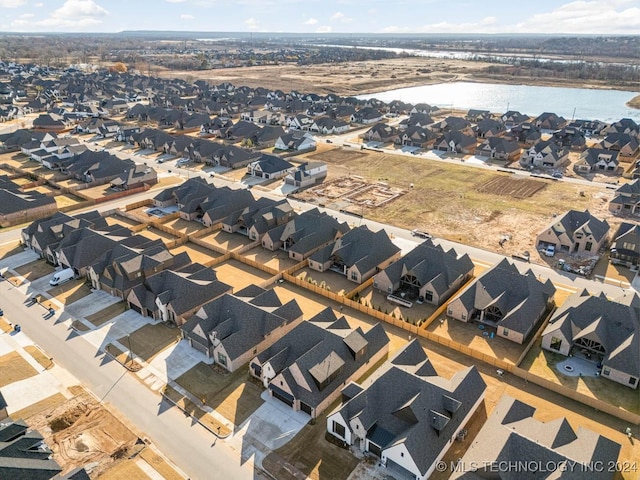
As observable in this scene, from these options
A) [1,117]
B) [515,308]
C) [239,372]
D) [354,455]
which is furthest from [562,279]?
[1,117]

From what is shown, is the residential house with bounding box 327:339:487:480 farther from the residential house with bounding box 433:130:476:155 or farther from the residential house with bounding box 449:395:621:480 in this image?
the residential house with bounding box 433:130:476:155

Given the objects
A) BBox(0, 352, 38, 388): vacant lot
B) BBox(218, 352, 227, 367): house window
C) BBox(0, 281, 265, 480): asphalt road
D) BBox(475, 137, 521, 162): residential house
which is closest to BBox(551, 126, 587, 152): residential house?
BBox(475, 137, 521, 162): residential house

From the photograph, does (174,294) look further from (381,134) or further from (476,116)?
(476,116)

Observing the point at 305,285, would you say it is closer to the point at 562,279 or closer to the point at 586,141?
the point at 562,279

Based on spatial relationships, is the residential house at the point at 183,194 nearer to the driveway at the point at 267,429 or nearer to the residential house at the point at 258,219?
the residential house at the point at 258,219

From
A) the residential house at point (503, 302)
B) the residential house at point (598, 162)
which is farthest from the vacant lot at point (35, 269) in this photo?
the residential house at point (598, 162)
